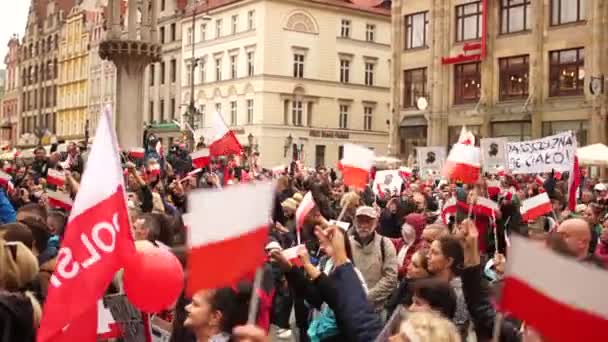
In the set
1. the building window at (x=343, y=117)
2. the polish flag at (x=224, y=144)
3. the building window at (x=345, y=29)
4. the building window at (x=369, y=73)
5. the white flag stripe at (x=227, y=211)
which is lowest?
the white flag stripe at (x=227, y=211)

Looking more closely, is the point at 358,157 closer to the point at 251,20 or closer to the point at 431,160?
the point at 431,160

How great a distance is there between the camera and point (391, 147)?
4631 centimetres

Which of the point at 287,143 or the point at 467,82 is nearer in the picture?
the point at 467,82

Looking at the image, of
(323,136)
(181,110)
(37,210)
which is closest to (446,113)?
(323,136)

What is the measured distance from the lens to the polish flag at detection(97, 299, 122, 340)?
16.7 ft

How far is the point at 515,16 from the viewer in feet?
134

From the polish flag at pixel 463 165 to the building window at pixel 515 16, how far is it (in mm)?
29257

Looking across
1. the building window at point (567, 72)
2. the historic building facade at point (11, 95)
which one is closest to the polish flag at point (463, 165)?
the building window at point (567, 72)

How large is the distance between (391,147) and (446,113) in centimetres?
386

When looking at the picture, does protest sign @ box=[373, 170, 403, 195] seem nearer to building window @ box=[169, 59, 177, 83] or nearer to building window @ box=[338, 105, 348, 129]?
building window @ box=[338, 105, 348, 129]

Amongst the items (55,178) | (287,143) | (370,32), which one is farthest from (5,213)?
(370,32)

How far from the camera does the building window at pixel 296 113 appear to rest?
59.4 m

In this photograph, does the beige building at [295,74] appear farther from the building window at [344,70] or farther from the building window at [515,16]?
the building window at [515,16]

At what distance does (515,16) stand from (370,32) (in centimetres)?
2302
